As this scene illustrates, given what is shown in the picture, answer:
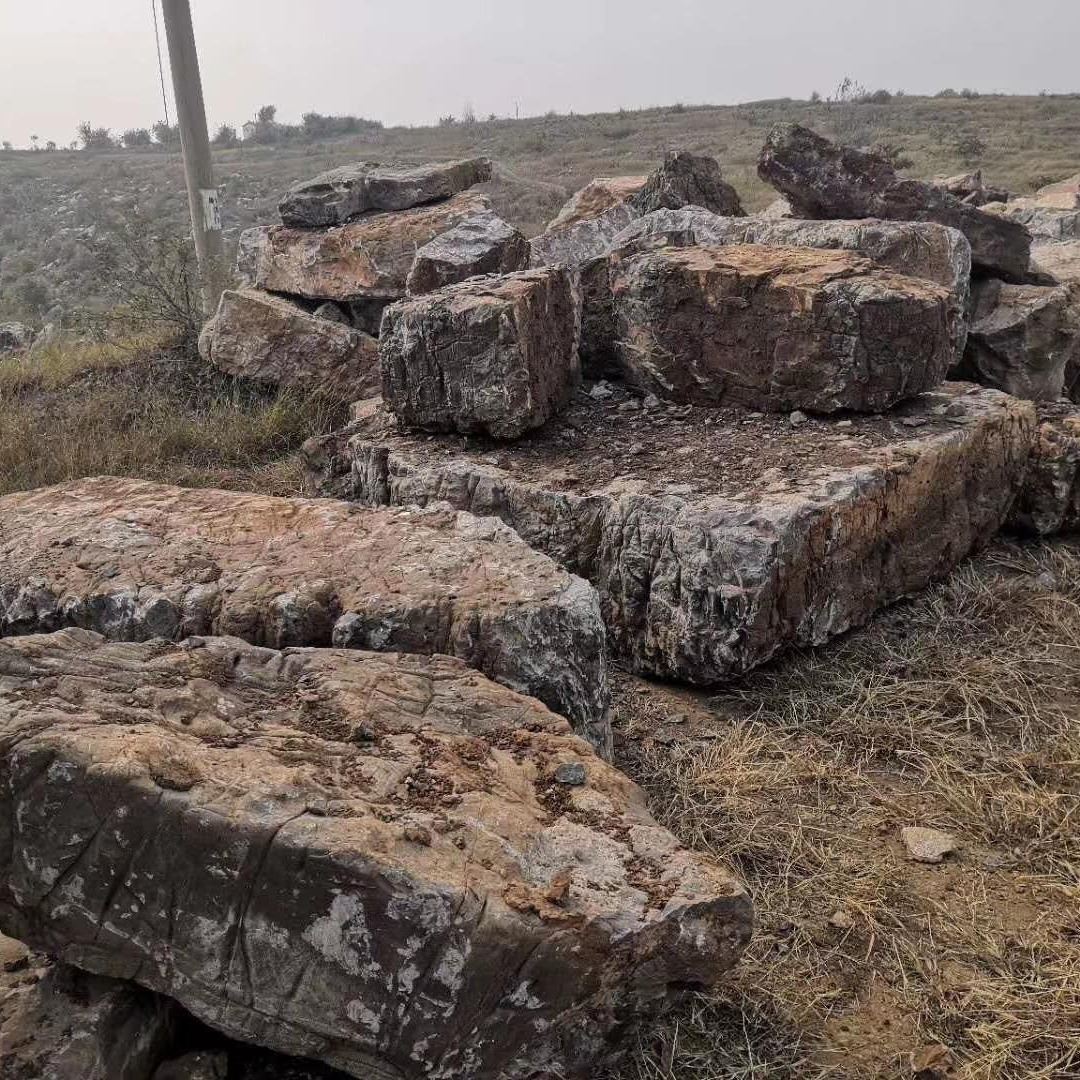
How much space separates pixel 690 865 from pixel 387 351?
2.72 metres

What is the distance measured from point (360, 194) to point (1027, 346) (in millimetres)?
4136

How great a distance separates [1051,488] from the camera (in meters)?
4.21

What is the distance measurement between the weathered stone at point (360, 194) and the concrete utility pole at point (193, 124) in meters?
1.92

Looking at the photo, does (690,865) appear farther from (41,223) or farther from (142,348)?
(41,223)

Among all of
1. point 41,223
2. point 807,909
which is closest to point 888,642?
point 807,909

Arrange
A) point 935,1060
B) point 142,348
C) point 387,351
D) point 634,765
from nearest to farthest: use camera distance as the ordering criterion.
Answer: point 935,1060
point 634,765
point 387,351
point 142,348

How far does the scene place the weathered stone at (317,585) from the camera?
275cm

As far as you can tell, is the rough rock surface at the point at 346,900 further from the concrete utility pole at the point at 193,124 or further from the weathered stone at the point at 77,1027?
the concrete utility pole at the point at 193,124

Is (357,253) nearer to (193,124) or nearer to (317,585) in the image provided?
(193,124)

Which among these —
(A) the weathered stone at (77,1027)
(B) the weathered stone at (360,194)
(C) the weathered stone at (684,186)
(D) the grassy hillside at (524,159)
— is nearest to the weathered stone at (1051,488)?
(C) the weathered stone at (684,186)

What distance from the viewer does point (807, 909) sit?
2.56 meters

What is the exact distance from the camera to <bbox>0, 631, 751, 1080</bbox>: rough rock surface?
5.84 ft

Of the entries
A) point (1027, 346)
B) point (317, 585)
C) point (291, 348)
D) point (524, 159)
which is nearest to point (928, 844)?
point (317, 585)

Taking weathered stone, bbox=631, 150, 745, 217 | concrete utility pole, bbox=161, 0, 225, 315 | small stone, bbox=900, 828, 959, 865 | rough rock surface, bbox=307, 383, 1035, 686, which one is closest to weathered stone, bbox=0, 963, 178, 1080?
small stone, bbox=900, 828, 959, 865
